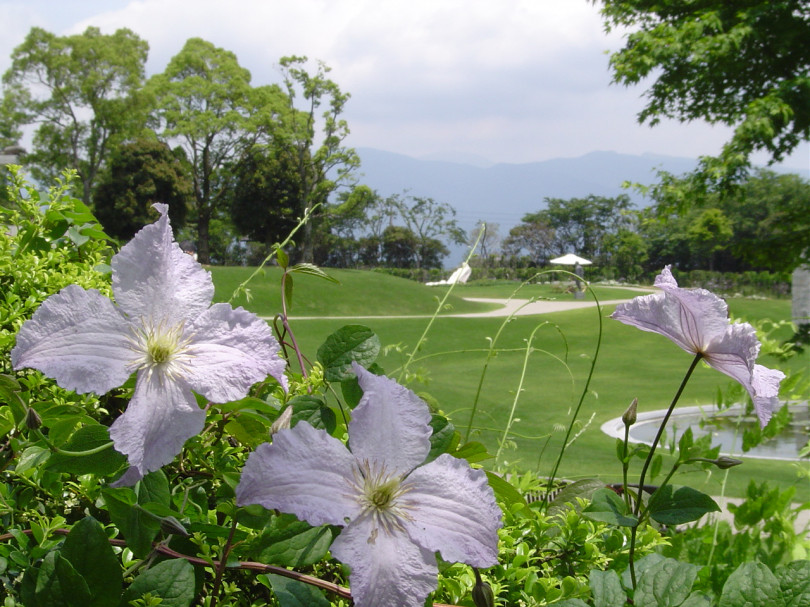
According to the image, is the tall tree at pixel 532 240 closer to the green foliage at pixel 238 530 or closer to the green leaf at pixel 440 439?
Answer: the green foliage at pixel 238 530

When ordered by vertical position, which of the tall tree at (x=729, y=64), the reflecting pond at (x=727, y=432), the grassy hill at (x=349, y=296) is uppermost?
the tall tree at (x=729, y=64)

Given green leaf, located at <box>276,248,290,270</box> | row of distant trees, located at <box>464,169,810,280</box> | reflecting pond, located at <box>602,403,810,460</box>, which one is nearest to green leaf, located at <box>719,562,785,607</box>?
green leaf, located at <box>276,248,290,270</box>

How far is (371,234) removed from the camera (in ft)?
146

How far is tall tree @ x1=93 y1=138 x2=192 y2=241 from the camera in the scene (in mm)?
24203

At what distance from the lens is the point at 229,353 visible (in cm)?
42

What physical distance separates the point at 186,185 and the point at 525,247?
33.3 metres

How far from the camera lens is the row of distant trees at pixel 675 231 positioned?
6332mm

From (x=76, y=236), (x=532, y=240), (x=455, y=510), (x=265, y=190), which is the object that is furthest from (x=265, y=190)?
(x=532, y=240)

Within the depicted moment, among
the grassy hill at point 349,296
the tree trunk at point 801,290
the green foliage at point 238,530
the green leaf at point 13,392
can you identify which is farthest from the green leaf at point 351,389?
the grassy hill at point 349,296

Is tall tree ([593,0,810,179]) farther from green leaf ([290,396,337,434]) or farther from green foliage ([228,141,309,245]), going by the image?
green foliage ([228,141,309,245])

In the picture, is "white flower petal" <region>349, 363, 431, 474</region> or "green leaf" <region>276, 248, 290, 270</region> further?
"green leaf" <region>276, 248, 290, 270</region>

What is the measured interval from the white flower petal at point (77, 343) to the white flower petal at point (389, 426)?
17 centimetres

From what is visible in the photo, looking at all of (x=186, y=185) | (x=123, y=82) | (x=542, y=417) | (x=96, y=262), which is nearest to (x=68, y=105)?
(x=123, y=82)

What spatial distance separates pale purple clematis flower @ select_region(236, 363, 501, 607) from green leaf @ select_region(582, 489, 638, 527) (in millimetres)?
131
